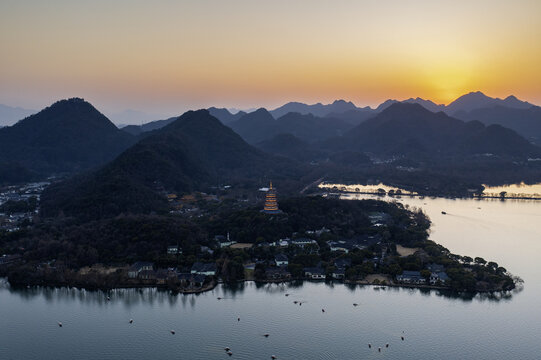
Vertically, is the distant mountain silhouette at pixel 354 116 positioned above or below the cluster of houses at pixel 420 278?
above

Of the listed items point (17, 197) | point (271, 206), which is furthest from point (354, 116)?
point (271, 206)

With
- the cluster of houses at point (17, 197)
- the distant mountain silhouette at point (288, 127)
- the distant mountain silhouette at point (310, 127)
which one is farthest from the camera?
the distant mountain silhouette at point (310, 127)

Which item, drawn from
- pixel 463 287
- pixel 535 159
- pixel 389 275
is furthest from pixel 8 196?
pixel 535 159

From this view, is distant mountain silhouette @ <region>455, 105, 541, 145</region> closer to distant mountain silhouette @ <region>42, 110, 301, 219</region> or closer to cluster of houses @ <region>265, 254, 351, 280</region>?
distant mountain silhouette @ <region>42, 110, 301, 219</region>

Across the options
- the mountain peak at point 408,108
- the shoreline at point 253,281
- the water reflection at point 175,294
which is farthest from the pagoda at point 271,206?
the mountain peak at point 408,108

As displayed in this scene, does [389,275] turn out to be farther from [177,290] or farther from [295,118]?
[295,118]

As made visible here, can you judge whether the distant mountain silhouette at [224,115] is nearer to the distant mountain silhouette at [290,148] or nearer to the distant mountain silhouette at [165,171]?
the distant mountain silhouette at [290,148]

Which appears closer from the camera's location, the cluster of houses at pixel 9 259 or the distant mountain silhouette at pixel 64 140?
the cluster of houses at pixel 9 259
